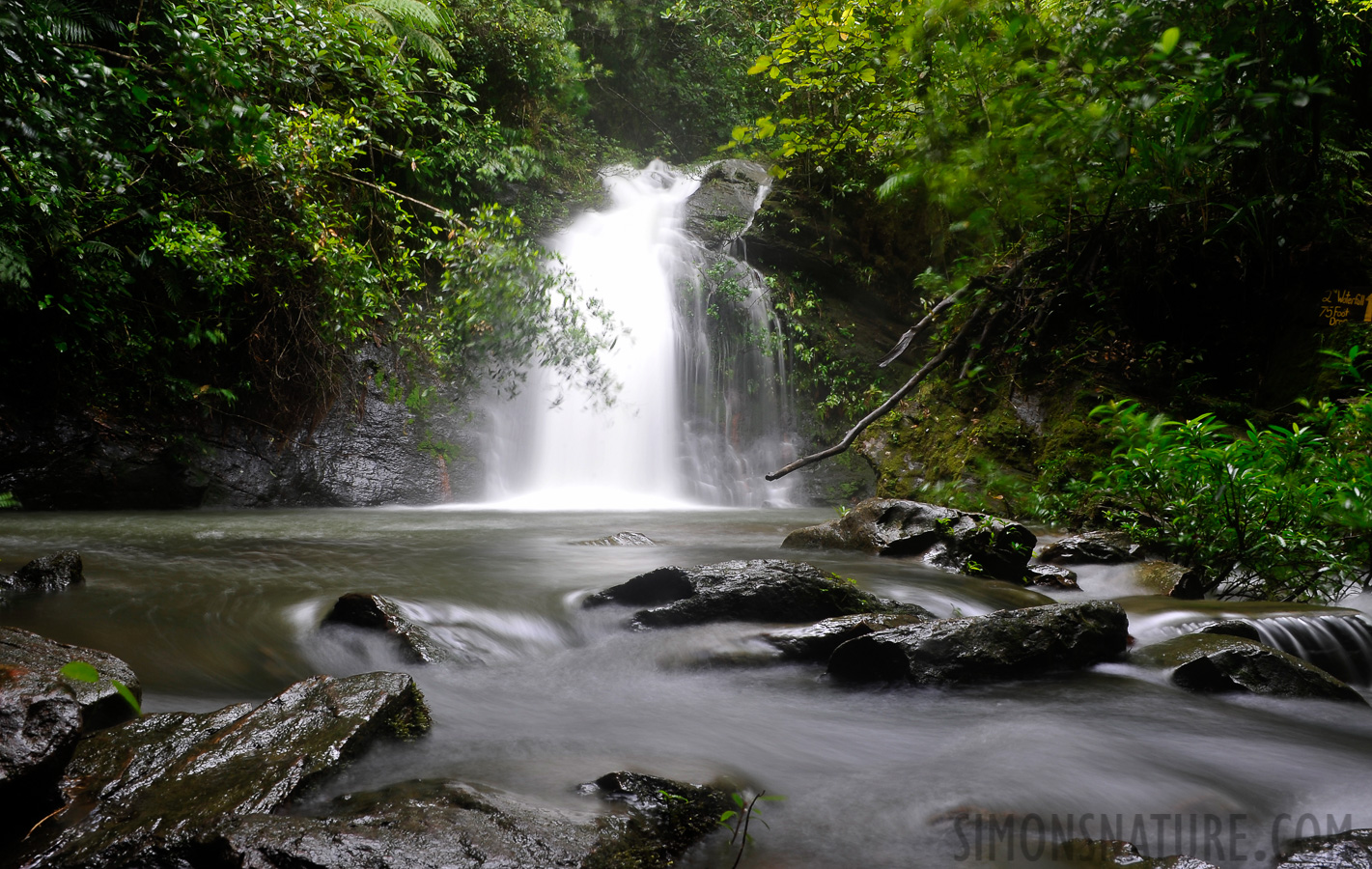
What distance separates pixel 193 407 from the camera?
8.99 m

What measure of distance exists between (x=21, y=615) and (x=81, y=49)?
151 inches

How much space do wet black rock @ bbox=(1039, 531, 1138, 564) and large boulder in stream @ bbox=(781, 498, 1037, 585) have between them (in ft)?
1.41

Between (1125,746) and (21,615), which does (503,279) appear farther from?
(1125,746)

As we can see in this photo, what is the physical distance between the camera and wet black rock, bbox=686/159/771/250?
14.7 m

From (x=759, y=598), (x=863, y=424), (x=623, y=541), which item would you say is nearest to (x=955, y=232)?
(x=863, y=424)

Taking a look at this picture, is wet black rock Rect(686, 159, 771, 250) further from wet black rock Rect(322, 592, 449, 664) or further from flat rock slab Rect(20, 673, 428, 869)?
flat rock slab Rect(20, 673, 428, 869)

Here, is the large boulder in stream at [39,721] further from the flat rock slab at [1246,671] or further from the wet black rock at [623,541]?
the wet black rock at [623,541]

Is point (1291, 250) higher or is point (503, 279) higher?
point (1291, 250)

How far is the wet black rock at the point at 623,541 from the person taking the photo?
6.68 meters

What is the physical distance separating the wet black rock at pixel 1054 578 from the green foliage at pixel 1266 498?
687mm

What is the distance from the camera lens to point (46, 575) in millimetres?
3994

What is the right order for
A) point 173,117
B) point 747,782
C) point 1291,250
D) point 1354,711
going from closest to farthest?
point 747,782 → point 1354,711 → point 173,117 → point 1291,250

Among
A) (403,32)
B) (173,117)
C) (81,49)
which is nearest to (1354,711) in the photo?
(81,49)

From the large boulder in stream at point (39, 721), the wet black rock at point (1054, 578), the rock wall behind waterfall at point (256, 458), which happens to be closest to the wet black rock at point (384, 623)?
the large boulder in stream at point (39, 721)
